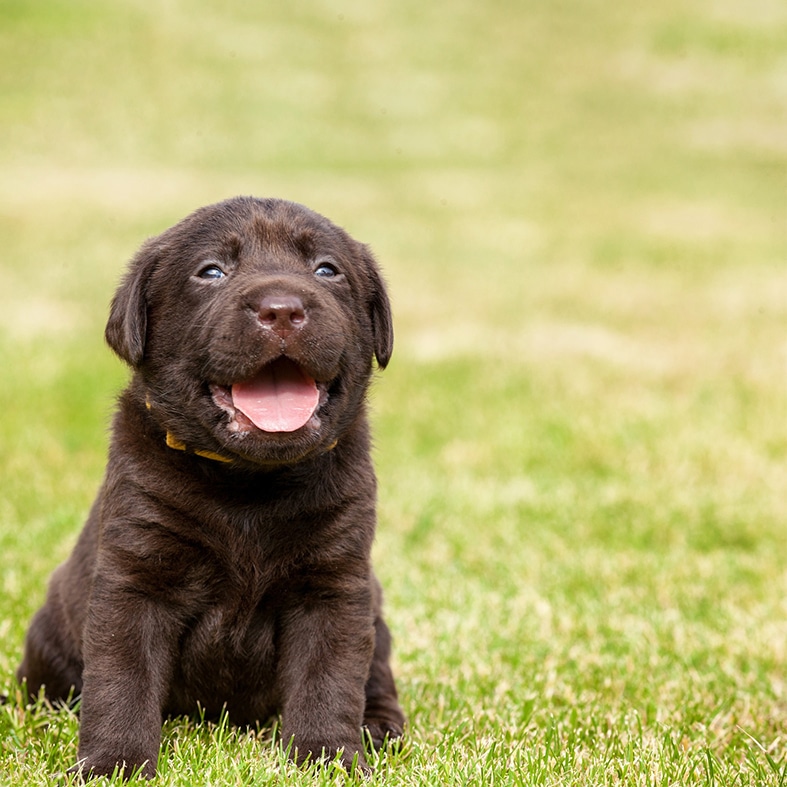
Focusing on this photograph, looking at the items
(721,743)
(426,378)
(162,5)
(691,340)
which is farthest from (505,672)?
(162,5)

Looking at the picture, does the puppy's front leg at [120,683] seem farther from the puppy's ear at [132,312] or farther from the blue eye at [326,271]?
the blue eye at [326,271]

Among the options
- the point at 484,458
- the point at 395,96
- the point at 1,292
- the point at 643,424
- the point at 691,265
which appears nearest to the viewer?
the point at 484,458

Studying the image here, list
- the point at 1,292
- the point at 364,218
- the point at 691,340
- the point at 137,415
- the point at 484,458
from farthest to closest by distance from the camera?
the point at 364,218 → the point at 1,292 → the point at 691,340 → the point at 484,458 → the point at 137,415

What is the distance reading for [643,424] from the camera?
9.20 m

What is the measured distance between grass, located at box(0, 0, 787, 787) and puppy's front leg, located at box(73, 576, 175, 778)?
0.46ft

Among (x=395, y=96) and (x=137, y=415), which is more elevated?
(x=137, y=415)

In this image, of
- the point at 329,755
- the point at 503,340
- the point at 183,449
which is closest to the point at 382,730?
the point at 329,755

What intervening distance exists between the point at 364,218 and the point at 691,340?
29.1 ft

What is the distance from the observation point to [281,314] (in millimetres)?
3094

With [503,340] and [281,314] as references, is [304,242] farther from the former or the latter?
[503,340]

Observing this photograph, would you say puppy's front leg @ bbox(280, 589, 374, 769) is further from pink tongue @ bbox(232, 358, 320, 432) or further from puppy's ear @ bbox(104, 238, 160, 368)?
puppy's ear @ bbox(104, 238, 160, 368)

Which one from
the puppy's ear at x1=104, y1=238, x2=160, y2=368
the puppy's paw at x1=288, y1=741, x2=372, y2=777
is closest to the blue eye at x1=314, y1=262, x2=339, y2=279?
the puppy's ear at x1=104, y1=238, x2=160, y2=368

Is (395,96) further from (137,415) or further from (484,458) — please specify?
(137,415)

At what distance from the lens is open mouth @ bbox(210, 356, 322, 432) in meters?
3.17
